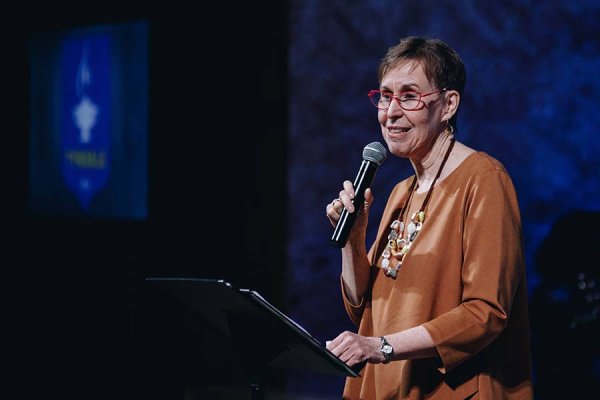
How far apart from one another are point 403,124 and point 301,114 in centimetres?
238

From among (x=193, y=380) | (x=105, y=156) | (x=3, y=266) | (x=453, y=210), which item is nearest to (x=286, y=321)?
(x=453, y=210)

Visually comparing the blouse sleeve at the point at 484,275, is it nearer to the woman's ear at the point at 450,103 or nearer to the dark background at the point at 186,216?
the woman's ear at the point at 450,103

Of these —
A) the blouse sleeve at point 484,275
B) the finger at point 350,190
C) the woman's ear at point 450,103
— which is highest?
the woman's ear at point 450,103

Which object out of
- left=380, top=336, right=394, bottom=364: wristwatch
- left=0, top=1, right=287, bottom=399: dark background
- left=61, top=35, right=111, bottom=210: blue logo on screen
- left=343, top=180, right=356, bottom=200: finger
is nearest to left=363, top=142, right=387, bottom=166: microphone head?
left=343, top=180, right=356, bottom=200: finger

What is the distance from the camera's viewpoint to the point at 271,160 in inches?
173

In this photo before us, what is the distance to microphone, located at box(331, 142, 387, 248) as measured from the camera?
186 centimetres

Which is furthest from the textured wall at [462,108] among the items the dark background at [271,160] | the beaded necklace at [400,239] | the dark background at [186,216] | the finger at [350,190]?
the finger at [350,190]

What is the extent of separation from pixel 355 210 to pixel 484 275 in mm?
326

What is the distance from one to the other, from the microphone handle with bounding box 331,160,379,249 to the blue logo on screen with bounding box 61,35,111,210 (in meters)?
3.21

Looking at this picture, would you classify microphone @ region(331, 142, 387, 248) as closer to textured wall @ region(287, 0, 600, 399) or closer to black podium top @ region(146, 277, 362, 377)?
black podium top @ region(146, 277, 362, 377)

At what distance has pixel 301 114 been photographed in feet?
14.3

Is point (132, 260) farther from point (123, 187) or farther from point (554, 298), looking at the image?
point (554, 298)

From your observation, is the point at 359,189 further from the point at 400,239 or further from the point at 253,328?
the point at 253,328

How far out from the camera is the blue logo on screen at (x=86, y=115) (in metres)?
4.91
